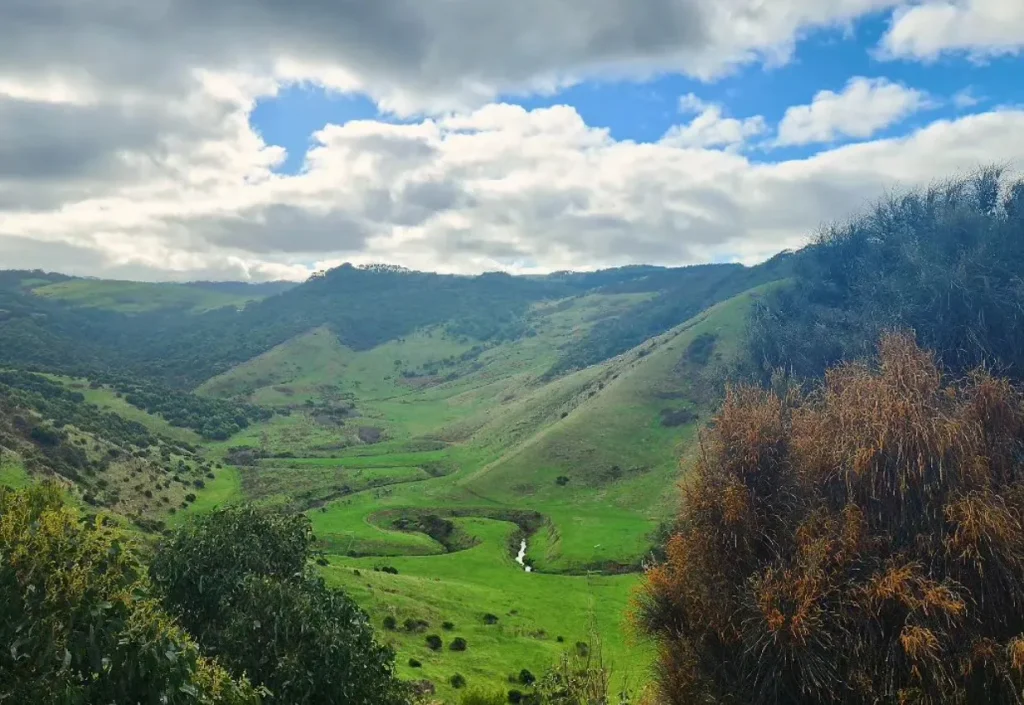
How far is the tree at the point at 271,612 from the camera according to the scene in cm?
2581

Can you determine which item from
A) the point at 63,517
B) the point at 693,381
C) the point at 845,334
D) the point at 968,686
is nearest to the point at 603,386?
the point at 693,381

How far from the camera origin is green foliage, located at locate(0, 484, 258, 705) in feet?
50.6

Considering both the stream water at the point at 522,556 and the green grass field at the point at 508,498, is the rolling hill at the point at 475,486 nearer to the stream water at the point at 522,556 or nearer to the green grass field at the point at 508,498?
the green grass field at the point at 508,498

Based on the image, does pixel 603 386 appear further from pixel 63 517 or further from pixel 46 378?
pixel 63 517

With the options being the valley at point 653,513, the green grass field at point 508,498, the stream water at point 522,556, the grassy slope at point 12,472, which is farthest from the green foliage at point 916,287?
the grassy slope at point 12,472

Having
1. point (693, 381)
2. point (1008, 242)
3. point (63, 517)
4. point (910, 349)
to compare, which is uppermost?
point (1008, 242)

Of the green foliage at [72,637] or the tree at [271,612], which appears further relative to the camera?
the tree at [271,612]

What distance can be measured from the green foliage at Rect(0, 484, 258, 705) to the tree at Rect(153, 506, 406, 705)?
28.4ft

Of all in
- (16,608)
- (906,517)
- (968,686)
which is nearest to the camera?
(16,608)

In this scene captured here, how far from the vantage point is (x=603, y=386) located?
567ft

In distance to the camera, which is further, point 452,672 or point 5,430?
point 5,430

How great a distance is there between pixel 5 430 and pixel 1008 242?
160 meters

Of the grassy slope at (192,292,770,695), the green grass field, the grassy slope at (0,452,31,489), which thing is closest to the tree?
the grassy slope at (192,292,770,695)

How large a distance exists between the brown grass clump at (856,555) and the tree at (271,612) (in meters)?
14.5
